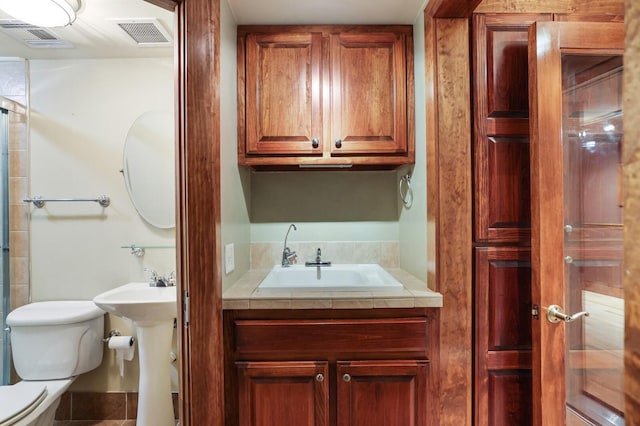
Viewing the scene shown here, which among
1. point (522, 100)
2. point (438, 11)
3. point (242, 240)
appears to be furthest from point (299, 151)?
point (522, 100)

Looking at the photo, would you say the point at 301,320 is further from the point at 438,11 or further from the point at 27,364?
the point at 27,364

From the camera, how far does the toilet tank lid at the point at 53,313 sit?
68.4 inches

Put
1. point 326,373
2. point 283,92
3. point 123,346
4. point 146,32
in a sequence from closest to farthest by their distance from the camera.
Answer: point 326,373, point 283,92, point 146,32, point 123,346

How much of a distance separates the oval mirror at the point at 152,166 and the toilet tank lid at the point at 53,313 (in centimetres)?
63

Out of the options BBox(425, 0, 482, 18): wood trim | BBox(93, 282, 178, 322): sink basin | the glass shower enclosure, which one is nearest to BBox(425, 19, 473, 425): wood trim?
BBox(425, 0, 482, 18): wood trim

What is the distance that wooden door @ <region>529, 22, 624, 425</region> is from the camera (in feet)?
3.84

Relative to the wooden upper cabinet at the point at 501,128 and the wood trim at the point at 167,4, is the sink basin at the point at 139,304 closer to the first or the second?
the wood trim at the point at 167,4

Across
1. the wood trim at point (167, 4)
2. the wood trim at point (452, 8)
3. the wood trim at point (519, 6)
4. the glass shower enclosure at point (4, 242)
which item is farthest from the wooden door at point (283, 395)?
the glass shower enclosure at point (4, 242)

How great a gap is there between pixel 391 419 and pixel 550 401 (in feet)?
2.00

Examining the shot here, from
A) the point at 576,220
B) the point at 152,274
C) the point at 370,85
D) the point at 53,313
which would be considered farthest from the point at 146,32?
the point at 576,220

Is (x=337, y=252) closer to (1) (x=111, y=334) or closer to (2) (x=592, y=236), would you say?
(2) (x=592, y=236)

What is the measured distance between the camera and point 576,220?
4.26ft

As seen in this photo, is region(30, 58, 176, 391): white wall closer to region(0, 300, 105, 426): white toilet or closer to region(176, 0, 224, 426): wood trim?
region(0, 300, 105, 426): white toilet

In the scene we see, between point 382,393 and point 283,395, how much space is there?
0.40 m
